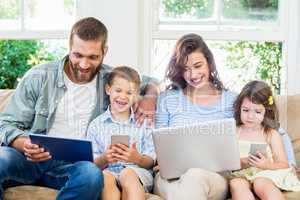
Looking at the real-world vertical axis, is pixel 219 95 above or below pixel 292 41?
below

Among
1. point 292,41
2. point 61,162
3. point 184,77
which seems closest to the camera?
point 61,162

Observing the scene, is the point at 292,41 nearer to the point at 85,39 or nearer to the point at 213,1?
the point at 213,1

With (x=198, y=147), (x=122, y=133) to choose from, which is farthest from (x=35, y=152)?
(x=198, y=147)

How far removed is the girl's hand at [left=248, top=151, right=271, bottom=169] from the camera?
2.29 m

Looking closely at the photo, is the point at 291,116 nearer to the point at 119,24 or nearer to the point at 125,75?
the point at 125,75

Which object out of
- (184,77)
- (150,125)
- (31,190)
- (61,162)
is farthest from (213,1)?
(31,190)

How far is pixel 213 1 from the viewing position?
124 inches

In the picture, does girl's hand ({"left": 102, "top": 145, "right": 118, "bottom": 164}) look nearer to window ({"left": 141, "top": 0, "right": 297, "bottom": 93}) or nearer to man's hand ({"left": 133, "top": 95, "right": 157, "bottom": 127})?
man's hand ({"left": 133, "top": 95, "right": 157, "bottom": 127})

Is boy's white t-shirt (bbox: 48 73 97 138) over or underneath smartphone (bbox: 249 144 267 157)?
over

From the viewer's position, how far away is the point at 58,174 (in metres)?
2.29

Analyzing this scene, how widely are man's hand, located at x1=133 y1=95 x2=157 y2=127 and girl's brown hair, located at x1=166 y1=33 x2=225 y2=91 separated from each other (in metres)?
0.14

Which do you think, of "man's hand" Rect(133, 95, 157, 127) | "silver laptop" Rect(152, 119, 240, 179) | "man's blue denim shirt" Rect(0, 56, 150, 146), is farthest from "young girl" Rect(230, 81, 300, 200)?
"man's blue denim shirt" Rect(0, 56, 150, 146)

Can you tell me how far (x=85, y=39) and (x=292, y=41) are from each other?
4.55 ft

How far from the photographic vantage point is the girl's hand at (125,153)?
2215 millimetres
